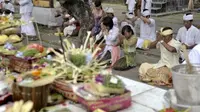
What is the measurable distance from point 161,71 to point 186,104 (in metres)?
3.56

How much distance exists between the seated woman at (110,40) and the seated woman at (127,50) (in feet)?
0.42

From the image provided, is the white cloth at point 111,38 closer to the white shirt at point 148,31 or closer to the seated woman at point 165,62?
the seated woman at point 165,62

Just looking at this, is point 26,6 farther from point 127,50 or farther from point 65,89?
point 65,89

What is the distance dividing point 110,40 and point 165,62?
141 centimetres

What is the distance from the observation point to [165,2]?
1362cm

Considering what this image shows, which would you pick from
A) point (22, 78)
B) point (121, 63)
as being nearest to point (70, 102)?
point (22, 78)

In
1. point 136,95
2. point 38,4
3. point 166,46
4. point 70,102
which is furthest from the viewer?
point 38,4

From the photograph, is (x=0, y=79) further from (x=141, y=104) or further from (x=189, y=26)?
(x=189, y=26)

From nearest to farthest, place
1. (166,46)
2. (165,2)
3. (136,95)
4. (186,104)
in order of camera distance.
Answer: (186,104) → (136,95) → (166,46) → (165,2)

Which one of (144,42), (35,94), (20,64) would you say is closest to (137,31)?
(144,42)

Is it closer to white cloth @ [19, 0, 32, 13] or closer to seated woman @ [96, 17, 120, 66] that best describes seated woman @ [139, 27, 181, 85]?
seated woman @ [96, 17, 120, 66]

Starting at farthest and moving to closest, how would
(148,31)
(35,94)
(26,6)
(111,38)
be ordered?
(26,6) < (148,31) < (111,38) < (35,94)

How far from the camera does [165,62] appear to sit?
5.99 meters

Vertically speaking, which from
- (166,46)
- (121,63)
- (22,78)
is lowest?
(121,63)
